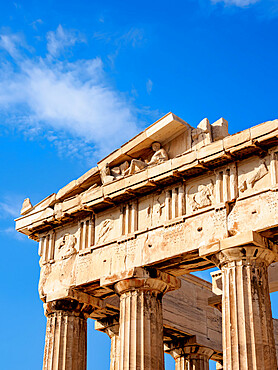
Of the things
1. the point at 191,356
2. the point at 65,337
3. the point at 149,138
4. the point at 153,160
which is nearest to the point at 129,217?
the point at 153,160

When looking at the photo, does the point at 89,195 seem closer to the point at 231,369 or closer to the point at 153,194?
the point at 153,194

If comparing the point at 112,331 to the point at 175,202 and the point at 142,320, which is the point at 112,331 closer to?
the point at 142,320

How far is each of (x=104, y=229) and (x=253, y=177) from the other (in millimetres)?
6347

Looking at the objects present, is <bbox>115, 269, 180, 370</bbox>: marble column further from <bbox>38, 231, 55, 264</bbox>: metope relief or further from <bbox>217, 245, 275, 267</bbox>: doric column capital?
<bbox>38, 231, 55, 264</bbox>: metope relief

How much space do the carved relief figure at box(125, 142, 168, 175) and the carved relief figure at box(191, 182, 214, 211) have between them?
2.06m

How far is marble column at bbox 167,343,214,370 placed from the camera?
31969 millimetres

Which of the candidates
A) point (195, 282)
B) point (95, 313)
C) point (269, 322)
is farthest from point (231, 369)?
point (195, 282)

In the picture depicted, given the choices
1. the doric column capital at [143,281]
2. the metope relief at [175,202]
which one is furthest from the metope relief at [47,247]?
the metope relief at [175,202]

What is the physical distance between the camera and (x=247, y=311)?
2111cm

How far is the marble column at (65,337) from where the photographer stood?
2581cm

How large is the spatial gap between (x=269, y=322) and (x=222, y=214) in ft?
11.7

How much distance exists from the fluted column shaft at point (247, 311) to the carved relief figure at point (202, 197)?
1.96 m

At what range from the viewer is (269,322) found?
21297mm

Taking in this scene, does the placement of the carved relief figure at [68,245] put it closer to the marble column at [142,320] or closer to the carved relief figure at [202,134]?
the marble column at [142,320]
